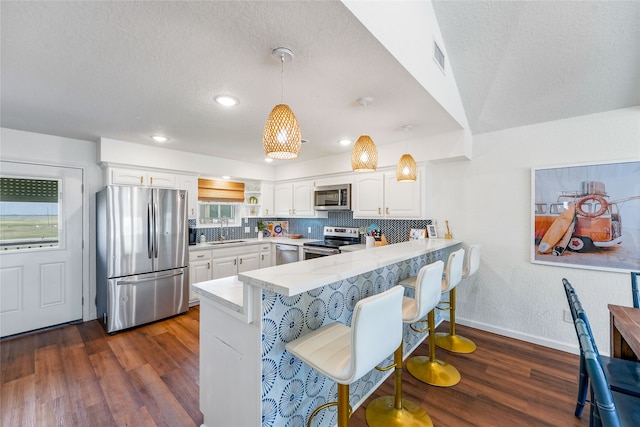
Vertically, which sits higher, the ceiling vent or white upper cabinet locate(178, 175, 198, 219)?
the ceiling vent

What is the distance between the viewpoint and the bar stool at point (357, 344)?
3.75 feet

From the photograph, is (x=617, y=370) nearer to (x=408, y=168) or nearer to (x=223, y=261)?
(x=408, y=168)

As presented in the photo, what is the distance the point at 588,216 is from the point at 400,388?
8.04ft

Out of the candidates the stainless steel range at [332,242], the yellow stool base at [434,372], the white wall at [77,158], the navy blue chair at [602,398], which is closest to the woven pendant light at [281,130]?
the navy blue chair at [602,398]

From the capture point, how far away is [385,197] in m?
3.71

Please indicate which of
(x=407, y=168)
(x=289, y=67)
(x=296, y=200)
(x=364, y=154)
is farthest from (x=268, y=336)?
(x=296, y=200)

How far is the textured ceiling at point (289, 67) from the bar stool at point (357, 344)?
4.42ft

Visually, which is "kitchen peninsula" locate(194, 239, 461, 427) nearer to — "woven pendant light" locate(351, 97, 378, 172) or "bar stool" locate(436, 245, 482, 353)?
"woven pendant light" locate(351, 97, 378, 172)

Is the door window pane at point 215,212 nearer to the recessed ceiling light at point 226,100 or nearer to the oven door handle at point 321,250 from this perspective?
the oven door handle at point 321,250

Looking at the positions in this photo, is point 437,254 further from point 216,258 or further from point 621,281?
point 216,258

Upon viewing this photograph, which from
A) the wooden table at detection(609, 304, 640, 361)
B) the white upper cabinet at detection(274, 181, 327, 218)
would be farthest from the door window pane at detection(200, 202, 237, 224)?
the wooden table at detection(609, 304, 640, 361)

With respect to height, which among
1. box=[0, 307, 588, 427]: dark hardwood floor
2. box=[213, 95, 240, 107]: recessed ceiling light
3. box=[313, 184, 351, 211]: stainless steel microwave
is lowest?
box=[0, 307, 588, 427]: dark hardwood floor

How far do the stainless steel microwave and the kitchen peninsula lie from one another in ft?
7.44

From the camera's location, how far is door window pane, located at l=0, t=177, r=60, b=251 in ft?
9.96
